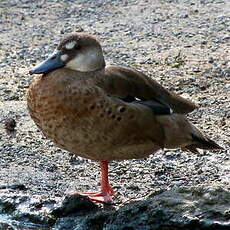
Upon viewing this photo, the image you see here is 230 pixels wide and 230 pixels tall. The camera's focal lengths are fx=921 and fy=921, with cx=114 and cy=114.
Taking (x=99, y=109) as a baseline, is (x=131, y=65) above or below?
below

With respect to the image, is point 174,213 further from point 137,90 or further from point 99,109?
point 137,90

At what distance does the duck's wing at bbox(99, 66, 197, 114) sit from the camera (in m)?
7.31

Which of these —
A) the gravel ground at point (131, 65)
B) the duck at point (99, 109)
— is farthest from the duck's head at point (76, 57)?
the gravel ground at point (131, 65)

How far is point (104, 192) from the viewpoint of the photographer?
25.4ft

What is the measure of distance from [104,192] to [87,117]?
3.01ft

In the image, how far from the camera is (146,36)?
13.5 meters

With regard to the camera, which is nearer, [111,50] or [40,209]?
[40,209]

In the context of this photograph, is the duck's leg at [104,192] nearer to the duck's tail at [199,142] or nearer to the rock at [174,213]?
the rock at [174,213]

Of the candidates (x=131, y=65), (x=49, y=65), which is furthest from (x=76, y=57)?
(x=131, y=65)

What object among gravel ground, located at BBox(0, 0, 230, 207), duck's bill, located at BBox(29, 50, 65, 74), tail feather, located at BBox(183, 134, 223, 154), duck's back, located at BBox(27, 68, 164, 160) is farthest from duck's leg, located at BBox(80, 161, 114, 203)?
duck's bill, located at BBox(29, 50, 65, 74)

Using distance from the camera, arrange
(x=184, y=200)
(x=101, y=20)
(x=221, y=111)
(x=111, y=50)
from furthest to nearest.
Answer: (x=101, y=20)
(x=111, y=50)
(x=221, y=111)
(x=184, y=200)

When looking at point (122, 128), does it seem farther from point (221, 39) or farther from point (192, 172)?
point (221, 39)

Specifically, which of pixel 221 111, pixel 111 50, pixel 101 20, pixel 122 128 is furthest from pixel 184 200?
pixel 101 20

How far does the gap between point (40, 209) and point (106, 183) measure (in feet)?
2.11
